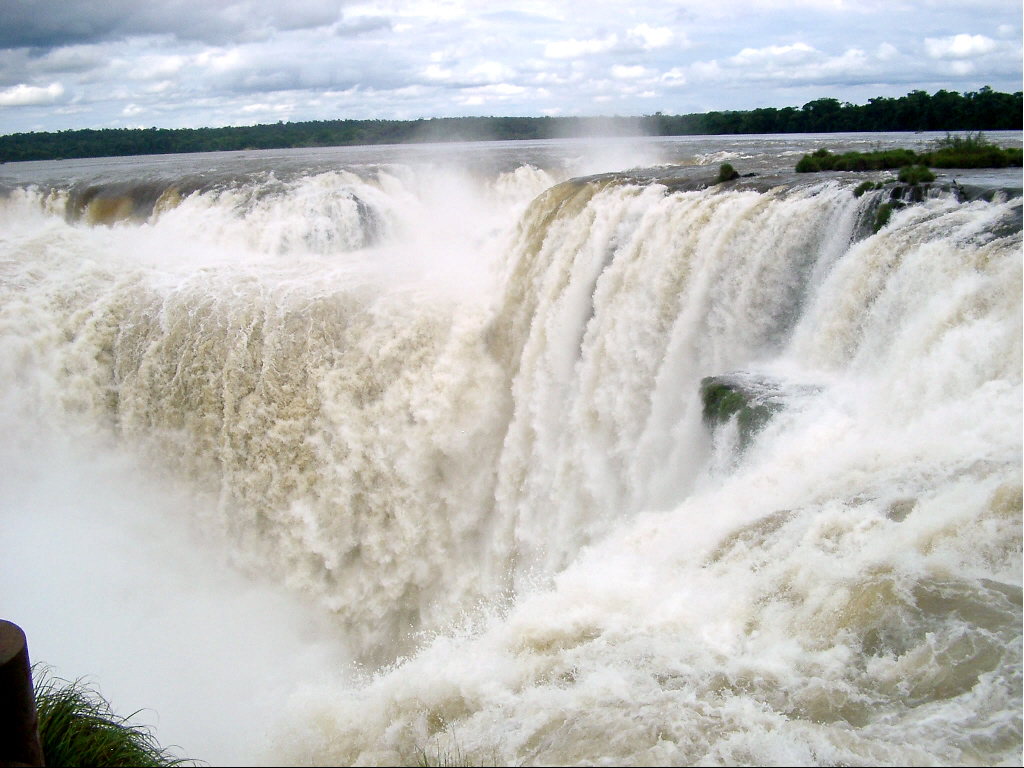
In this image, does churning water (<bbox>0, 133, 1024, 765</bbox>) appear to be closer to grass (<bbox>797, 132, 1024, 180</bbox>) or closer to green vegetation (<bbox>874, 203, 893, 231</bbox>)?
green vegetation (<bbox>874, 203, 893, 231</bbox>)

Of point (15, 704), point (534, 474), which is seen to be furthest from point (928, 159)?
point (15, 704)

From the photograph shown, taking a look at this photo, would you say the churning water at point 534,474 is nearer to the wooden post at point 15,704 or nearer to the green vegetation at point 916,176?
the green vegetation at point 916,176

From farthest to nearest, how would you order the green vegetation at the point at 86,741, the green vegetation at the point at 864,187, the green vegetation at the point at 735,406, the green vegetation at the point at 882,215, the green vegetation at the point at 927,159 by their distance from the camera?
the green vegetation at the point at 927,159, the green vegetation at the point at 864,187, the green vegetation at the point at 882,215, the green vegetation at the point at 735,406, the green vegetation at the point at 86,741

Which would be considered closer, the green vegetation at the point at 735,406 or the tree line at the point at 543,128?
the green vegetation at the point at 735,406

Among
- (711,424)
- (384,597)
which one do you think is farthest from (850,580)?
(384,597)

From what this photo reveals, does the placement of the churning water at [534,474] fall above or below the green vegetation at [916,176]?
below

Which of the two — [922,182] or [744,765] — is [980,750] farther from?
[922,182]

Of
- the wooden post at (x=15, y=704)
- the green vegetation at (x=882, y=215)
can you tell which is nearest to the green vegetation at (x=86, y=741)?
the wooden post at (x=15, y=704)
